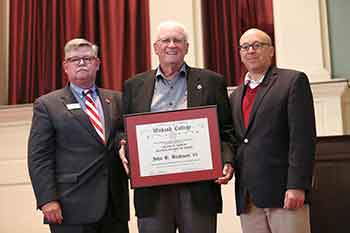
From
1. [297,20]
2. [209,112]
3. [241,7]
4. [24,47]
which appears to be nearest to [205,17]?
[241,7]

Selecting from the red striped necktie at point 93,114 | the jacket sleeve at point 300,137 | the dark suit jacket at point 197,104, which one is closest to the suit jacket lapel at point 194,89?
the dark suit jacket at point 197,104

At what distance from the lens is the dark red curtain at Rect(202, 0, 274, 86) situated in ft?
18.8

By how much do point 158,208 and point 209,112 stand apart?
55cm

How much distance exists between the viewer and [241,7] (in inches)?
227

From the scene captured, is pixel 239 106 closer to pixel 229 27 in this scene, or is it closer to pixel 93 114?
pixel 93 114

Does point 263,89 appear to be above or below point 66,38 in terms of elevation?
below

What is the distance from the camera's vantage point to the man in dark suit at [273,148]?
122 inches

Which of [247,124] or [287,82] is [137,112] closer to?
[247,124]

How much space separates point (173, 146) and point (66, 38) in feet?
10.3

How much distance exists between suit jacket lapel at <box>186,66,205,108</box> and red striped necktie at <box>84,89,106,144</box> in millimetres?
574

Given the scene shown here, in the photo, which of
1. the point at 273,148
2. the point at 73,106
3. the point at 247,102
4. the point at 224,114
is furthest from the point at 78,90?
the point at 273,148

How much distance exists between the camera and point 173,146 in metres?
3.21

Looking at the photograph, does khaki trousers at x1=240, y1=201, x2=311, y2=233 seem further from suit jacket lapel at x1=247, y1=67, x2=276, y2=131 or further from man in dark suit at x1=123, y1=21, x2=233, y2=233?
suit jacket lapel at x1=247, y1=67, x2=276, y2=131

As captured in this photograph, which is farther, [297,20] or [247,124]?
[297,20]
